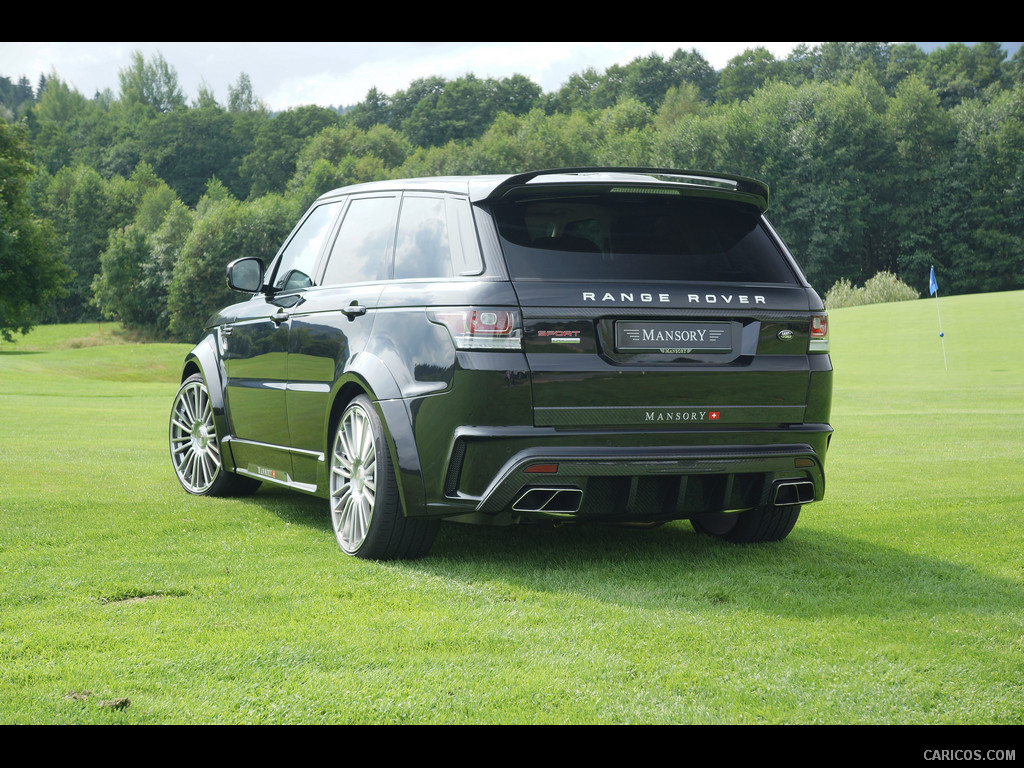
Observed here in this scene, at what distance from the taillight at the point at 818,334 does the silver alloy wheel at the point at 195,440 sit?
14.2ft

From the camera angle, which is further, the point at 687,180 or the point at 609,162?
the point at 609,162

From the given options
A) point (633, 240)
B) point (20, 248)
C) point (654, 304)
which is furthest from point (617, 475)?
point (20, 248)

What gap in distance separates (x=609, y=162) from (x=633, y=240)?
91.0m

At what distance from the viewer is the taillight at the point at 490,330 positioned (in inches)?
204

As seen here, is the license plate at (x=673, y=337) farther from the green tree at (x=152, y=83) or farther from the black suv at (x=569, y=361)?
the green tree at (x=152, y=83)

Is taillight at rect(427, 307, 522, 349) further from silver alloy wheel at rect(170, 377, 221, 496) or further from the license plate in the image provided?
silver alloy wheel at rect(170, 377, 221, 496)

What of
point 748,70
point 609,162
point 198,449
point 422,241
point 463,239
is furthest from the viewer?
point 748,70

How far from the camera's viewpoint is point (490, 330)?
17.0 ft

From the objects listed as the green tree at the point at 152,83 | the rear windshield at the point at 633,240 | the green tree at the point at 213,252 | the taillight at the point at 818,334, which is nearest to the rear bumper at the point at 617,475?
the taillight at the point at 818,334

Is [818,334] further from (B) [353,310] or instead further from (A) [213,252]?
(A) [213,252]

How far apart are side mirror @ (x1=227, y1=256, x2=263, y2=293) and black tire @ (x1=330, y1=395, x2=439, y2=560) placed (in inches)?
67.2

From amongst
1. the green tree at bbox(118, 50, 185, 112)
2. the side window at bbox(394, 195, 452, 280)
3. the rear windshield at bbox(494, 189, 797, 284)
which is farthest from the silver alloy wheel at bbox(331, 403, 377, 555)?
the green tree at bbox(118, 50, 185, 112)

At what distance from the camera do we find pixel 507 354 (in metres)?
5.18
